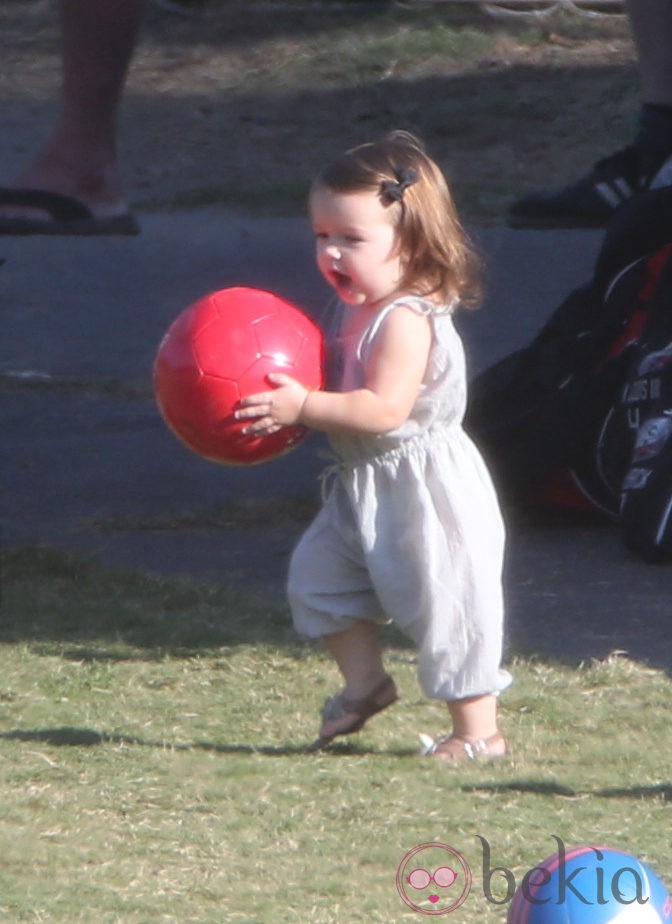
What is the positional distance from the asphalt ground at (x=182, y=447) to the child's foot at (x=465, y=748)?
718mm

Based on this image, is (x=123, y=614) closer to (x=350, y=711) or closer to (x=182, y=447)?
(x=350, y=711)

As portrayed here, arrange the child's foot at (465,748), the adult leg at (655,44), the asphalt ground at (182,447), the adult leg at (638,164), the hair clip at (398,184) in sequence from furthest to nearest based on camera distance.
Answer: the adult leg at (655,44) → the adult leg at (638,164) → the asphalt ground at (182,447) → the child's foot at (465,748) → the hair clip at (398,184)

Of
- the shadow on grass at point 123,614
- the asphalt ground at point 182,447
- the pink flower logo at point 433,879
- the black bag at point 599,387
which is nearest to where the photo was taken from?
the pink flower logo at point 433,879

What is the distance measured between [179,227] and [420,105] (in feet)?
15.7

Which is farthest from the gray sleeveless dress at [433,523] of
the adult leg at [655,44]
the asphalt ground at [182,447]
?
the adult leg at [655,44]

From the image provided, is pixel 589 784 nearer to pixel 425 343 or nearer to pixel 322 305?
pixel 425 343

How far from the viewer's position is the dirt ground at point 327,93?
1341 centimetres

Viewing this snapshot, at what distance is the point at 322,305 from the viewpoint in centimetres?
864

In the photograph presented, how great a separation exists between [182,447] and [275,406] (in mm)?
3117

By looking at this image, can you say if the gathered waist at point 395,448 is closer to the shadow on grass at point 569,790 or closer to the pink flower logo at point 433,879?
the shadow on grass at point 569,790

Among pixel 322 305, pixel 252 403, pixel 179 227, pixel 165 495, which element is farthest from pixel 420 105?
pixel 252 403

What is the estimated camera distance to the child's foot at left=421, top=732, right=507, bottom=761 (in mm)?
3379

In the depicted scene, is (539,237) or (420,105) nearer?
(539,237)

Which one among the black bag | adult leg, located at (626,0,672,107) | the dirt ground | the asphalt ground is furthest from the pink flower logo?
the dirt ground
